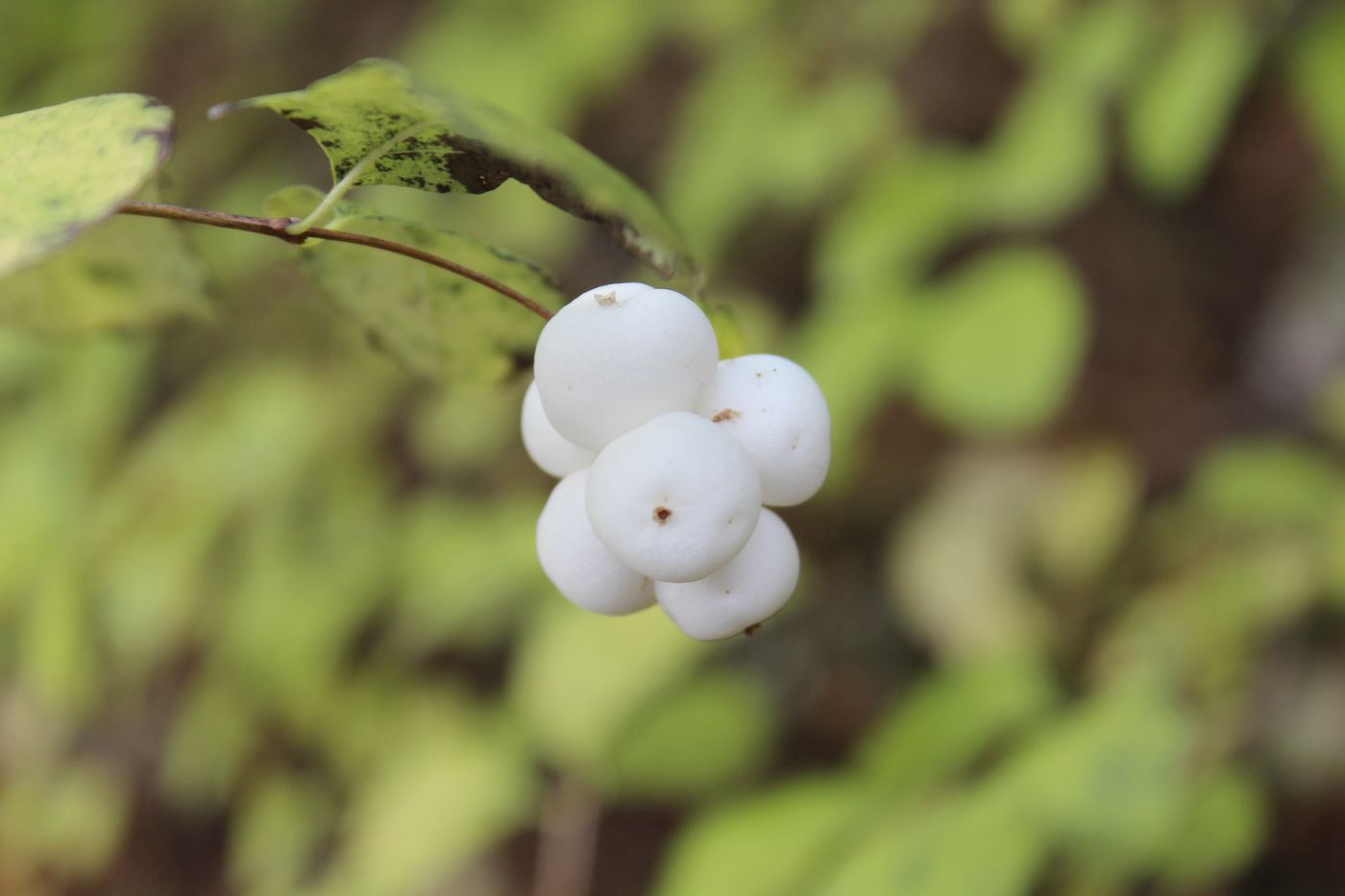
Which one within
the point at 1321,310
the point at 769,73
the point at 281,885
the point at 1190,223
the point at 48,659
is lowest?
the point at 281,885

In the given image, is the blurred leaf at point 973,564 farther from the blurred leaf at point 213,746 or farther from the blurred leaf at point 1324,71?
the blurred leaf at point 213,746

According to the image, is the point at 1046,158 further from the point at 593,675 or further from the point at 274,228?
the point at 274,228

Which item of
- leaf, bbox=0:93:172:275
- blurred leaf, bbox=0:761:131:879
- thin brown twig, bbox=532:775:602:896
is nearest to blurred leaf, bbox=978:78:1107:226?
thin brown twig, bbox=532:775:602:896

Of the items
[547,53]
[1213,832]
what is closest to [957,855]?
[1213,832]

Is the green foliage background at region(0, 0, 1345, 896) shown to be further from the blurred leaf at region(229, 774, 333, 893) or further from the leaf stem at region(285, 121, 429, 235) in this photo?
the leaf stem at region(285, 121, 429, 235)

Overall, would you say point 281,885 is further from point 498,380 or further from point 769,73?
point 769,73

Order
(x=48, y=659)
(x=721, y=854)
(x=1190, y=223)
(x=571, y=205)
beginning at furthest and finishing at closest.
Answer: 1. (x=1190, y=223)
2. (x=48, y=659)
3. (x=721, y=854)
4. (x=571, y=205)

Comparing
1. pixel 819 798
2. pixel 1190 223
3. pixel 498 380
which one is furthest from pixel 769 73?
pixel 498 380
